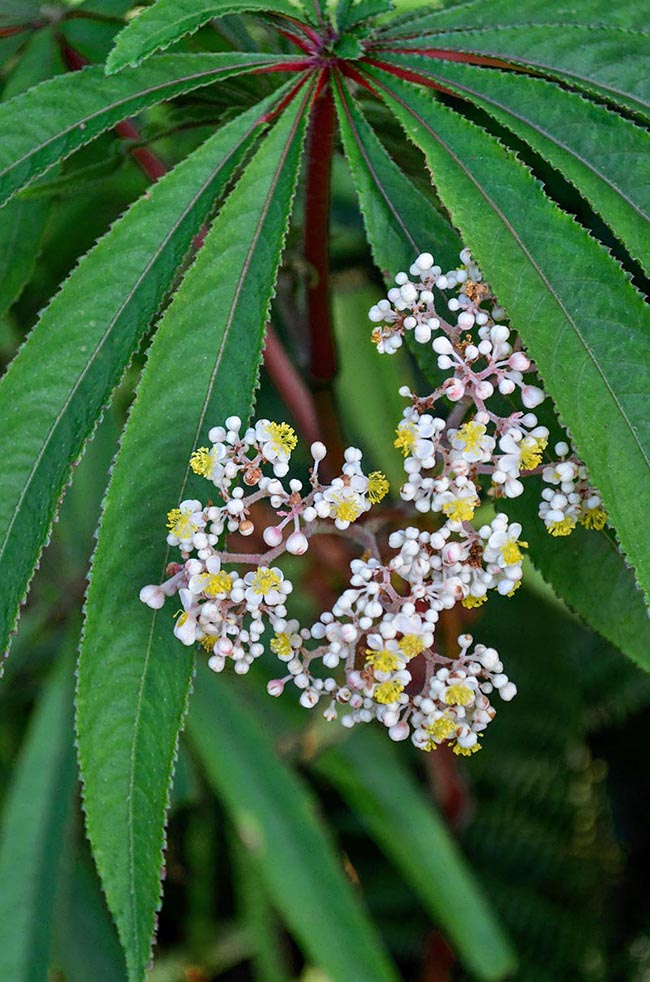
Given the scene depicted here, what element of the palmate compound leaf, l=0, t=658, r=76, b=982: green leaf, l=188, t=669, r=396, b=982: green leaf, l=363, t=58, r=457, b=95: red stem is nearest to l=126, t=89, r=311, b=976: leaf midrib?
the palmate compound leaf

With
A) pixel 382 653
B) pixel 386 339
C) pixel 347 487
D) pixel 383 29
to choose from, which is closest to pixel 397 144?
pixel 383 29

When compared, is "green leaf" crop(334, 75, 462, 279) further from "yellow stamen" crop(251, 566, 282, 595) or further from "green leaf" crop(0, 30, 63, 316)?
"green leaf" crop(0, 30, 63, 316)

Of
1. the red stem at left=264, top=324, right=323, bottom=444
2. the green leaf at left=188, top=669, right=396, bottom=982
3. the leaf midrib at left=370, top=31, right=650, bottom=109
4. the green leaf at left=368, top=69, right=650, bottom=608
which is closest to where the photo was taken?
the green leaf at left=368, top=69, right=650, bottom=608

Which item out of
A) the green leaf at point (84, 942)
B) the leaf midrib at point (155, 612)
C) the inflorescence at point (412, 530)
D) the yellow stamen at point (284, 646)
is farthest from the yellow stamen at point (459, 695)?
the green leaf at point (84, 942)

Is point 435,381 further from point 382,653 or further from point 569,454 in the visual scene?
point 382,653

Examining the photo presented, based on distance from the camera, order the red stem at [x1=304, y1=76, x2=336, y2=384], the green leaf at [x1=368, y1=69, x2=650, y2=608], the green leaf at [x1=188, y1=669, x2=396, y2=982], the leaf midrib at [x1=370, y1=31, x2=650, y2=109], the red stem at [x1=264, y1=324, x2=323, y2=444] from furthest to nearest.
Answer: the green leaf at [x1=188, y1=669, x2=396, y2=982], the red stem at [x1=264, y1=324, x2=323, y2=444], the red stem at [x1=304, y1=76, x2=336, y2=384], the leaf midrib at [x1=370, y1=31, x2=650, y2=109], the green leaf at [x1=368, y1=69, x2=650, y2=608]

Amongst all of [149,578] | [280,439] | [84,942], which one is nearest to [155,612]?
[149,578]
